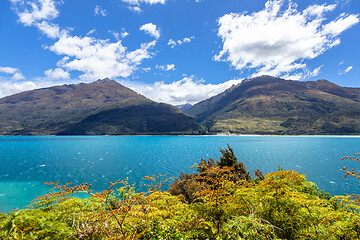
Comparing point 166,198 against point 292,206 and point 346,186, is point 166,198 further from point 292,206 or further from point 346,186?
point 346,186

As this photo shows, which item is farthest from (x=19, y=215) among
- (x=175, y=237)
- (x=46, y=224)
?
(x=175, y=237)

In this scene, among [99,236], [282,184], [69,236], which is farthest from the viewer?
[282,184]

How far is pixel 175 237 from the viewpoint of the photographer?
3.48 metres

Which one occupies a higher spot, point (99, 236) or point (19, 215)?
point (19, 215)

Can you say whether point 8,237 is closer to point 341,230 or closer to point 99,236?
point 99,236

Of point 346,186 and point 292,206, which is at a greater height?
point 292,206

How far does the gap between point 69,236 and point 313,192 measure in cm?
1709

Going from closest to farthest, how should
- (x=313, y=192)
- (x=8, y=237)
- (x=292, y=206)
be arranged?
(x=8, y=237) → (x=292, y=206) → (x=313, y=192)

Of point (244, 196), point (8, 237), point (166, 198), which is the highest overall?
point (8, 237)

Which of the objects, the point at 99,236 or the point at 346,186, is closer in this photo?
the point at 99,236

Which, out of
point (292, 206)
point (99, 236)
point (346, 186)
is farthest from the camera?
point (346, 186)

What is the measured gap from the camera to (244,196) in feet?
18.8

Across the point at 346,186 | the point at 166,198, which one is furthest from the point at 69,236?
the point at 346,186

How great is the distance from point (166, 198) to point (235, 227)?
3751mm
